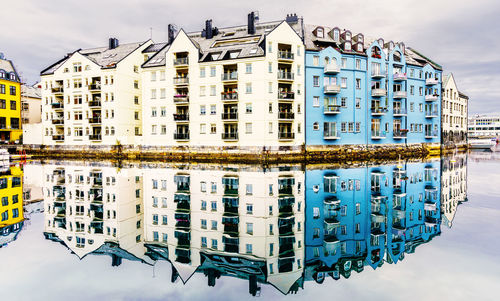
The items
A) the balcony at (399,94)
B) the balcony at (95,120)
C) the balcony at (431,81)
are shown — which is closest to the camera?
the balcony at (399,94)

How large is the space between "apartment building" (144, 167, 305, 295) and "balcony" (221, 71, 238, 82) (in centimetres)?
2701

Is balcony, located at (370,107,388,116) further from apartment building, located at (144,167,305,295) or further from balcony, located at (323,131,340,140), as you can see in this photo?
apartment building, located at (144,167,305,295)

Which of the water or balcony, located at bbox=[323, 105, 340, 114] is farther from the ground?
balcony, located at bbox=[323, 105, 340, 114]

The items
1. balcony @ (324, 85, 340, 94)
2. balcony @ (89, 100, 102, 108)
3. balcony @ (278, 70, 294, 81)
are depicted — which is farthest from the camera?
balcony @ (89, 100, 102, 108)

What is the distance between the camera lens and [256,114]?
4556cm

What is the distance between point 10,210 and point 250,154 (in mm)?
31646

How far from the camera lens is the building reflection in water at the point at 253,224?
9672 millimetres

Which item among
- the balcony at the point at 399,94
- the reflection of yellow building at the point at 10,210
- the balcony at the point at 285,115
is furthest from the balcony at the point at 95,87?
the balcony at the point at 399,94

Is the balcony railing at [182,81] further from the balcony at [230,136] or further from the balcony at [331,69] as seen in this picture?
the balcony at [331,69]

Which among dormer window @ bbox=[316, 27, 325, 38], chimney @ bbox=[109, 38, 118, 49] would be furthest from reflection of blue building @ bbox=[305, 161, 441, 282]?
chimney @ bbox=[109, 38, 118, 49]

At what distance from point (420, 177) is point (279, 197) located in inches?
660

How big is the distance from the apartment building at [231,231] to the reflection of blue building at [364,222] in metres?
0.73

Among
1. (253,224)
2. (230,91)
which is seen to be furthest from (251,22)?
(253,224)

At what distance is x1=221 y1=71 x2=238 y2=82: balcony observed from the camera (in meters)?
46.8
